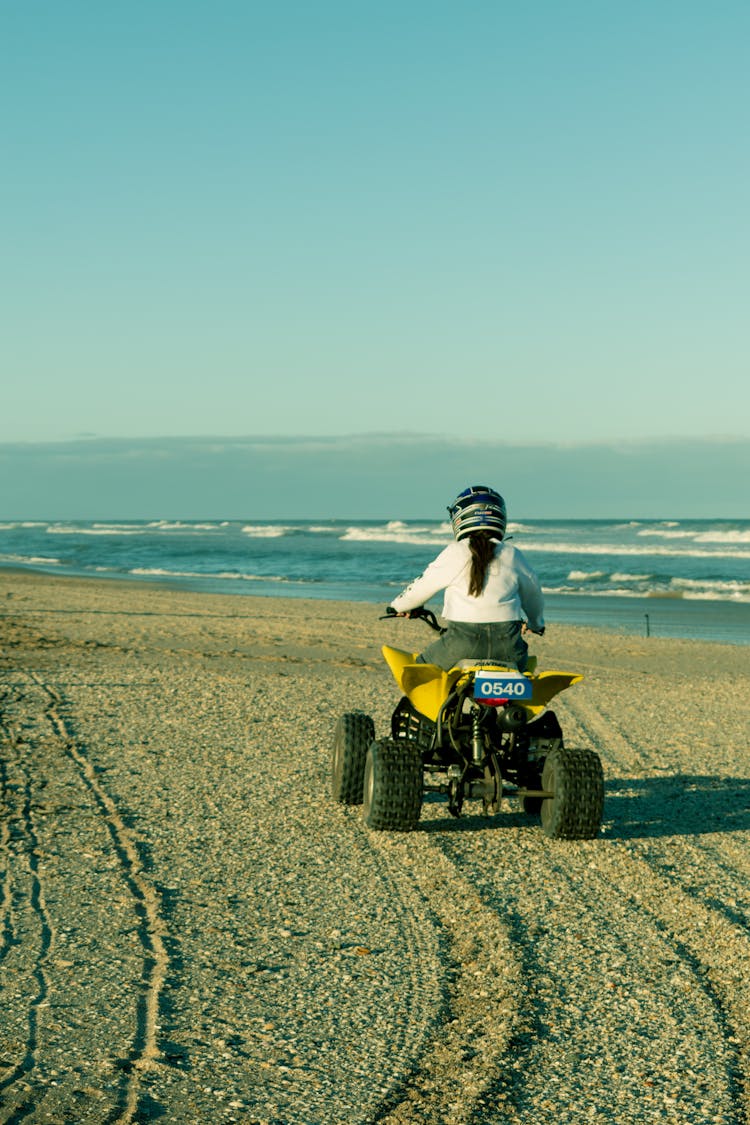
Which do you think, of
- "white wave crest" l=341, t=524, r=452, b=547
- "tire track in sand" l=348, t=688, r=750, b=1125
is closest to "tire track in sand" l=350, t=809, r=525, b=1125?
"tire track in sand" l=348, t=688, r=750, b=1125

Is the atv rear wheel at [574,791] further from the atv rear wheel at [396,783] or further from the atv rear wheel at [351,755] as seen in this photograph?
the atv rear wheel at [351,755]

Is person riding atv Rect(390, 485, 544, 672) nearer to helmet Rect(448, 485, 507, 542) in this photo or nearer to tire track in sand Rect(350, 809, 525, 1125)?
helmet Rect(448, 485, 507, 542)

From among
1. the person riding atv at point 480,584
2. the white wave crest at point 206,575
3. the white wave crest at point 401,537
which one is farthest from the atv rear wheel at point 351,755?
the white wave crest at point 401,537

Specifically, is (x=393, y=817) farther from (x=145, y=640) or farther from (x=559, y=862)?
(x=145, y=640)

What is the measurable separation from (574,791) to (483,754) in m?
0.60

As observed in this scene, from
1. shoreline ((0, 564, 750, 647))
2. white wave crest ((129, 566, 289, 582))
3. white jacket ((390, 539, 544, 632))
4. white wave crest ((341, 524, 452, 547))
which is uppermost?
white jacket ((390, 539, 544, 632))

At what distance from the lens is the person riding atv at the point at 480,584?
669cm

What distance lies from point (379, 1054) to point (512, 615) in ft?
10.3

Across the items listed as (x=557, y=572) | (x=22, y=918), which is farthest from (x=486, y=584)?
(x=557, y=572)

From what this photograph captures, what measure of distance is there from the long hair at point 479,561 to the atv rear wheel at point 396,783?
0.98m

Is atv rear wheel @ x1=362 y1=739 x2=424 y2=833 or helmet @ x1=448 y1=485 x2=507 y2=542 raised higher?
helmet @ x1=448 y1=485 x2=507 y2=542

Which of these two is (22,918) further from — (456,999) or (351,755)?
(351,755)

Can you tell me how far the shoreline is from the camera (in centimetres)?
2373

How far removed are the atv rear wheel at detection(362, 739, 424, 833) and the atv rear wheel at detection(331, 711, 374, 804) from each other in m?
0.78
